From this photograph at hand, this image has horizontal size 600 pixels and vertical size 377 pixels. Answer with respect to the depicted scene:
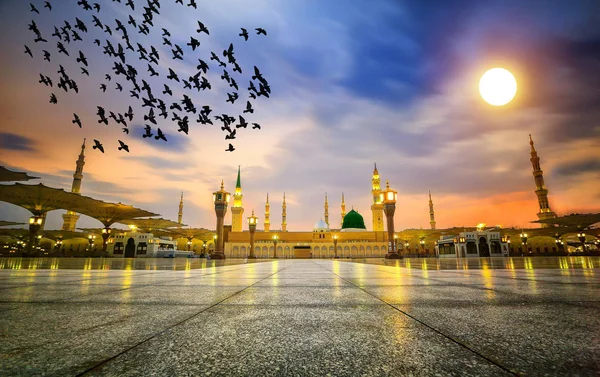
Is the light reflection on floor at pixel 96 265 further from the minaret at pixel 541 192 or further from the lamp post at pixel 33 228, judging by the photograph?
the minaret at pixel 541 192

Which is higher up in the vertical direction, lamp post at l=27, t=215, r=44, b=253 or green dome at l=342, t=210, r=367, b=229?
green dome at l=342, t=210, r=367, b=229

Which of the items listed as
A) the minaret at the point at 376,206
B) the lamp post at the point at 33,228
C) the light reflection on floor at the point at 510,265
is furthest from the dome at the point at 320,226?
the light reflection on floor at the point at 510,265

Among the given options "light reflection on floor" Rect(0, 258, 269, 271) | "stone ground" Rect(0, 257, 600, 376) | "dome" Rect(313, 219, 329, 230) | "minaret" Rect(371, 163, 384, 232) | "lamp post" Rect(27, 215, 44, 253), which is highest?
"minaret" Rect(371, 163, 384, 232)

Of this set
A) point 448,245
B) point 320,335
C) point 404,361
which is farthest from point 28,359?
point 448,245

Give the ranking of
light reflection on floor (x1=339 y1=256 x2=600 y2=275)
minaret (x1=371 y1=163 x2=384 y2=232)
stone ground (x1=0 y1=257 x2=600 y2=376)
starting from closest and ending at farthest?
stone ground (x1=0 y1=257 x2=600 y2=376), light reflection on floor (x1=339 y1=256 x2=600 y2=275), minaret (x1=371 y1=163 x2=384 y2=232)

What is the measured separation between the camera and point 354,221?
274 feet

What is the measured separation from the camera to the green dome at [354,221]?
82875 millimetres

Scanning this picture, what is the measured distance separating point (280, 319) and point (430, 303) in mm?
1248

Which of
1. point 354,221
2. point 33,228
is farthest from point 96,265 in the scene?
point 354,221

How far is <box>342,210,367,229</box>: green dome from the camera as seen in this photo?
82875 mm

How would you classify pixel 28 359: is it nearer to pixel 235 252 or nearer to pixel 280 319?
pixel 280 319

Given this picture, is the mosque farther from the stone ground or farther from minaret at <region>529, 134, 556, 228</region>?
the stone ground

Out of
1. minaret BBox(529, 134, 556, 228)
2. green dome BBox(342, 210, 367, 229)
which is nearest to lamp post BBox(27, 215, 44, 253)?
green dome BBox(342, 210, 367, 229)

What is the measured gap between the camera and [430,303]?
7.59ft
